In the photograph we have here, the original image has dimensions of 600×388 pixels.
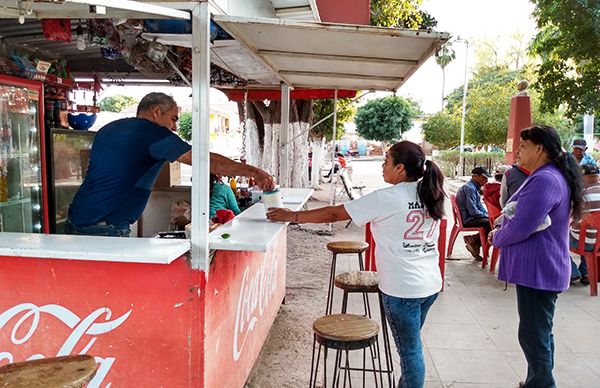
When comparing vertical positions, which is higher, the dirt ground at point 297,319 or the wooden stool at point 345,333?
the wooden stool at point 345,333

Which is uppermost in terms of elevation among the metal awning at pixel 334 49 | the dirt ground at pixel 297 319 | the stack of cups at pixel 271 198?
the metal awning at pixel 334 49

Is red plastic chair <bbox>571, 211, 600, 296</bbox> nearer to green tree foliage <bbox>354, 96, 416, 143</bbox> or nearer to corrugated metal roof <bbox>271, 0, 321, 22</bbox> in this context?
corrugated metal roof <bbox>271, 0, 321, 22</bbox>

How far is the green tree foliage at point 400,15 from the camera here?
12.2 m

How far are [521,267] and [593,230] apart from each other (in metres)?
3.30

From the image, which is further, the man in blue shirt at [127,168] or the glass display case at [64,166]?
the glass display case at [64,166]

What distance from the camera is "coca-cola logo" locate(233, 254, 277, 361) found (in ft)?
10.5

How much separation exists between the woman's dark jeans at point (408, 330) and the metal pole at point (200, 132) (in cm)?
105

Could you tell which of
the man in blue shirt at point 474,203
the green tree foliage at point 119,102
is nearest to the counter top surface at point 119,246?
the man in blue shirt at point 474,203

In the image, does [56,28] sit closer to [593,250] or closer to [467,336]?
[467,336]

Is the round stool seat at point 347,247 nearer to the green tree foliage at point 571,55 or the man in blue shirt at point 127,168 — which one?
the man in blue shirt at point 127,168

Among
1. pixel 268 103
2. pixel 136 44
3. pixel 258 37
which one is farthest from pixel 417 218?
pixel 268 103

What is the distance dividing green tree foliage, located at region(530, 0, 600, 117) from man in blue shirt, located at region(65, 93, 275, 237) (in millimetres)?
8165

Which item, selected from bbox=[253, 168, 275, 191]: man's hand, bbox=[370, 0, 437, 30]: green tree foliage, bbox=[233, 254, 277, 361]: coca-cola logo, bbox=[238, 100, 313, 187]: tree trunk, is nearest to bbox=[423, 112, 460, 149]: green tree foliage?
bbox=[370, 0, 437, 30]: green tree foliage

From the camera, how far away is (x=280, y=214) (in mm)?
3012
